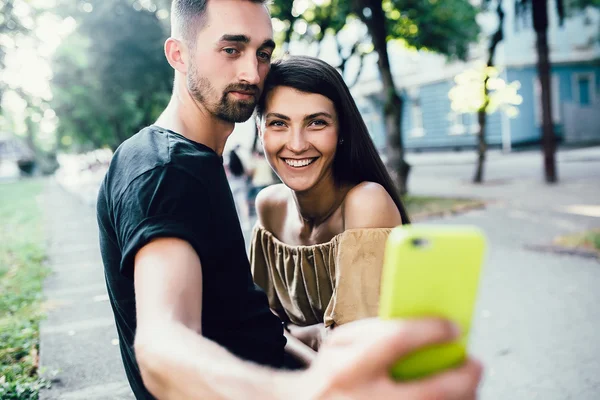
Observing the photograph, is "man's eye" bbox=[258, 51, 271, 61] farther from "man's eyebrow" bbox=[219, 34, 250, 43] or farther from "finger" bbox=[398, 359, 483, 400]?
"finger" bbox=[398, 359, 483, 400]

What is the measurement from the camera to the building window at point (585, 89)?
2708cm

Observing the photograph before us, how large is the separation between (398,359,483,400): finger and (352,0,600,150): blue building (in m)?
24.2

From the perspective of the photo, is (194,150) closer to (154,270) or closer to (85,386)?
(154,270)

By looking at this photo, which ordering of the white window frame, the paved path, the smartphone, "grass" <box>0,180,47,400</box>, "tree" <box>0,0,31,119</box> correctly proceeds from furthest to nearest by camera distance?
the white window frame < "tree" <box>0,0,31,119</box> < the paved path < "grass" <box>0,180,47,400</box> < the smartphone

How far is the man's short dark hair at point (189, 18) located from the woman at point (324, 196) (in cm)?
39

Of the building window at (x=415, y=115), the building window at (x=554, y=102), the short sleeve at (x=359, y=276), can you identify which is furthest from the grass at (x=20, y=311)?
the building window at (x=415, y=115)

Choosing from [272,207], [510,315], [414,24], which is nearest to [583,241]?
[510,315]

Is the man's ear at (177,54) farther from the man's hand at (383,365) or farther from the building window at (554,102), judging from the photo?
the building window at (554,102)

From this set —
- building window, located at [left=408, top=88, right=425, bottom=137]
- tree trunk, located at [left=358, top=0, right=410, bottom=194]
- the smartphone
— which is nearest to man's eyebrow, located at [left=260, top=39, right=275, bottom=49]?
the smartphone

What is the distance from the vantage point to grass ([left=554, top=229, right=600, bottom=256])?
6.49 metres

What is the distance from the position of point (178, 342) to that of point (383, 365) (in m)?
0.48

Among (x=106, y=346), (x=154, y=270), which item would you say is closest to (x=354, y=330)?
(x=154, y=270)

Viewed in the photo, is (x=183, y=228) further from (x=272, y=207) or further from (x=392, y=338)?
(x=272, y=207)

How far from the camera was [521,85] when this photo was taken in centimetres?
2517
